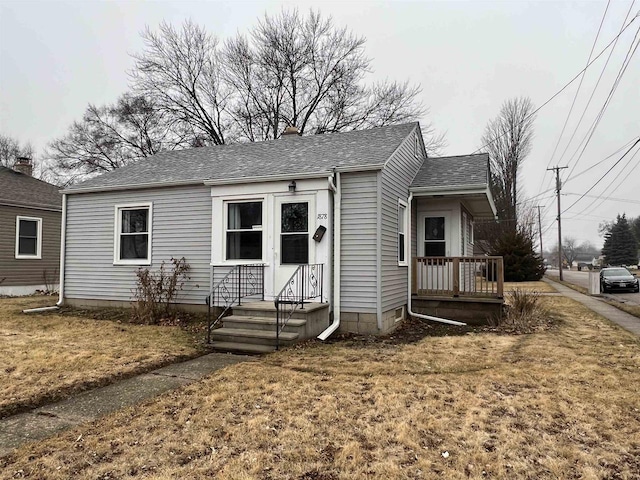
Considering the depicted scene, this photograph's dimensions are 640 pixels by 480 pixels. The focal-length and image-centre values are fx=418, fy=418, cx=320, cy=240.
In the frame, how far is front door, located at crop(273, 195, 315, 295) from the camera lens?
8117 millimetres

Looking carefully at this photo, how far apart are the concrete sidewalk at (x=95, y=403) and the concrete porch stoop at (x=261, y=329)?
0.77 metres

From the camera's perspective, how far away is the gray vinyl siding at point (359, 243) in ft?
25.2

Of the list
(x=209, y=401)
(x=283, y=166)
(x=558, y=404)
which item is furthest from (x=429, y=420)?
(x=283, y=166)

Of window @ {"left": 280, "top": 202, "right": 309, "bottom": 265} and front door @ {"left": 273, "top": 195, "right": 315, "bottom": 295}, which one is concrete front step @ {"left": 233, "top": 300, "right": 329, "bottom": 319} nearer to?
front door @ {"left": 273, "top": 195, "right": 315, "bottom": 295}

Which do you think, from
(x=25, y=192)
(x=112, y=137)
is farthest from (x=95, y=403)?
(x=112, y=137)

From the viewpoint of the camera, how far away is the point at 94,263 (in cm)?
1043

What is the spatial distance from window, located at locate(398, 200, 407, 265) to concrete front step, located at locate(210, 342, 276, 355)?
3.72 metres

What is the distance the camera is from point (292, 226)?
8250 millimetres

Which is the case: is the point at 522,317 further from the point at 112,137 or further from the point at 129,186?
the point at 112,137

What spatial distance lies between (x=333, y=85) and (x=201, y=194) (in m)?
17.5

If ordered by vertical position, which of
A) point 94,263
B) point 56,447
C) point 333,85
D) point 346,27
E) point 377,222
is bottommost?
point 56,447

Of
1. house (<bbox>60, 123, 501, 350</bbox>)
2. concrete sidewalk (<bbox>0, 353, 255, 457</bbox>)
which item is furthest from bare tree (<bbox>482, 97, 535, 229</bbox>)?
concrete sidewalk (<bbox>0, 353, 255, 457</bbox>)

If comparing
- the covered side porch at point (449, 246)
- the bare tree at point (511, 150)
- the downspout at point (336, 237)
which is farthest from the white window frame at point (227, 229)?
the bare tree at point (511, 150)

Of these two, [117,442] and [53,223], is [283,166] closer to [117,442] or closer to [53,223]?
[117,442]
